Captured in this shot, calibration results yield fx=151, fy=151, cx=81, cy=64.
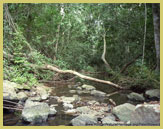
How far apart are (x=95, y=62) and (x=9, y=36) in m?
8.29

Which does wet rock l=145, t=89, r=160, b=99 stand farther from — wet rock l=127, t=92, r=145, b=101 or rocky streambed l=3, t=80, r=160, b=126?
wet rock l=127, t=92, r=145, b=101

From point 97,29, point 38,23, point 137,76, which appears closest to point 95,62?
point 97,29

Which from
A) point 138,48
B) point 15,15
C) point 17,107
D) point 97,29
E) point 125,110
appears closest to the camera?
point 125,110

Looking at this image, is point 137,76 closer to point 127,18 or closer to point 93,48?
point 127,18

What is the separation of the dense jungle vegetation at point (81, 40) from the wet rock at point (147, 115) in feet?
8.62

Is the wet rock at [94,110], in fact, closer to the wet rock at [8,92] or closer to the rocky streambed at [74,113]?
the rocky streambed at [74,113]

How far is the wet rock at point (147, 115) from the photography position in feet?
11.2

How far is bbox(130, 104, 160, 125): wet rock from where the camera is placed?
3.40m

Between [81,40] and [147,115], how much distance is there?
10.5 meters

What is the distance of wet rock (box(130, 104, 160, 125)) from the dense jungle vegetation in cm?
263

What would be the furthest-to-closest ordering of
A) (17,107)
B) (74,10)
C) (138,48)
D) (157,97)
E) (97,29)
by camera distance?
(97,29) < (138,48) < (74,10) < (157,97) < (17,107)

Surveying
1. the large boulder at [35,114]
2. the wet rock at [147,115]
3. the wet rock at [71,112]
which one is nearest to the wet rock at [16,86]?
the large boulder at [35,114]

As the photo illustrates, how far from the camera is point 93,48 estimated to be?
13922 millimetres

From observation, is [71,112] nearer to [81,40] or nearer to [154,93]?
[154,93]
